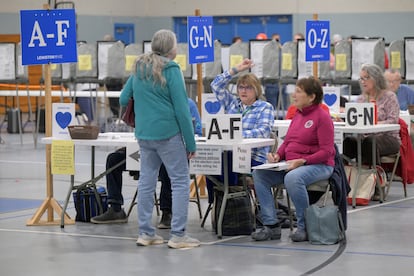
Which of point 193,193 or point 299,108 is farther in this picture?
point 193,193

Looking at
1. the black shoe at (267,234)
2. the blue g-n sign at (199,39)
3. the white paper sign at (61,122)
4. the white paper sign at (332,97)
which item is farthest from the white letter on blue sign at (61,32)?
the white paper sign at (332,97)

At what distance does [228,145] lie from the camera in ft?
20.9

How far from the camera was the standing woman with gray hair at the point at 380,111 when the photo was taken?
27.1 feet

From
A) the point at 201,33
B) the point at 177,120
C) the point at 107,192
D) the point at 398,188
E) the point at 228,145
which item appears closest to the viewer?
the point at 177,120

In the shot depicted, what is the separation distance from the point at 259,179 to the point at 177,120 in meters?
0.79

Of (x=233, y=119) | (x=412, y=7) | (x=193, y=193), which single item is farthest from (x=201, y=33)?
(x=412, y=7)

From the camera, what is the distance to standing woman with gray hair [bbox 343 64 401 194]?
27.1ft

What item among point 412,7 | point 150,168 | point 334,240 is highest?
point 412,7

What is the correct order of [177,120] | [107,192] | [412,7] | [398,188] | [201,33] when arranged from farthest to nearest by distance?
[412,7] < [398,188] < [201,33] < [107,192] < [177,120]

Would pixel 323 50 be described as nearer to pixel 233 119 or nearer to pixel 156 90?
pixel 233 119

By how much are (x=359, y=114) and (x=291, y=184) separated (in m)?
1.89

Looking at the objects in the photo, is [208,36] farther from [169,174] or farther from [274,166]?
[169,174]

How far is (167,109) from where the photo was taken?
5.96 metres

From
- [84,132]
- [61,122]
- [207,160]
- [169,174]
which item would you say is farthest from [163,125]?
[61,122]
